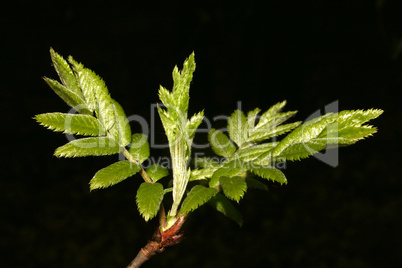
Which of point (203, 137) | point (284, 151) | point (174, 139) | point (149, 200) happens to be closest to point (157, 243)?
point (149, 200)

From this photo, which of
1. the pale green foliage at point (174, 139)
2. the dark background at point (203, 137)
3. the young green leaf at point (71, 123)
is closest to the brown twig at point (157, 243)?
the pale green foliage at point (174, 139)

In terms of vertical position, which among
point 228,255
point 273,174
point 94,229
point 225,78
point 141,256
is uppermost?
point 225,78

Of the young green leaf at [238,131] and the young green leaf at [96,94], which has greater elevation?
the young green leaf at [96,94]

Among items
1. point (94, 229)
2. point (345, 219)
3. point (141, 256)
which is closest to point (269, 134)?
point (141, 256)

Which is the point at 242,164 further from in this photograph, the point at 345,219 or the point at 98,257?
the point at 345,219

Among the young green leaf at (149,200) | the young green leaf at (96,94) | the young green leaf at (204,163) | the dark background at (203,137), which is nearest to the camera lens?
the young green leaf at (149,200)

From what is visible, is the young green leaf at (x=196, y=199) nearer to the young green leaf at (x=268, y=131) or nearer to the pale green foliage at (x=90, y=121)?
the pale green foliage at (x=90, y=121)

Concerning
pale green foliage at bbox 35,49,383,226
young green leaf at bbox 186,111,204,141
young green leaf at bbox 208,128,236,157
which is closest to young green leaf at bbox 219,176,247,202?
pale green foliage at bbox 35,49,383,226

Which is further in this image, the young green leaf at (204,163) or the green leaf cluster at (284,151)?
the young green leaf at (204,163)
